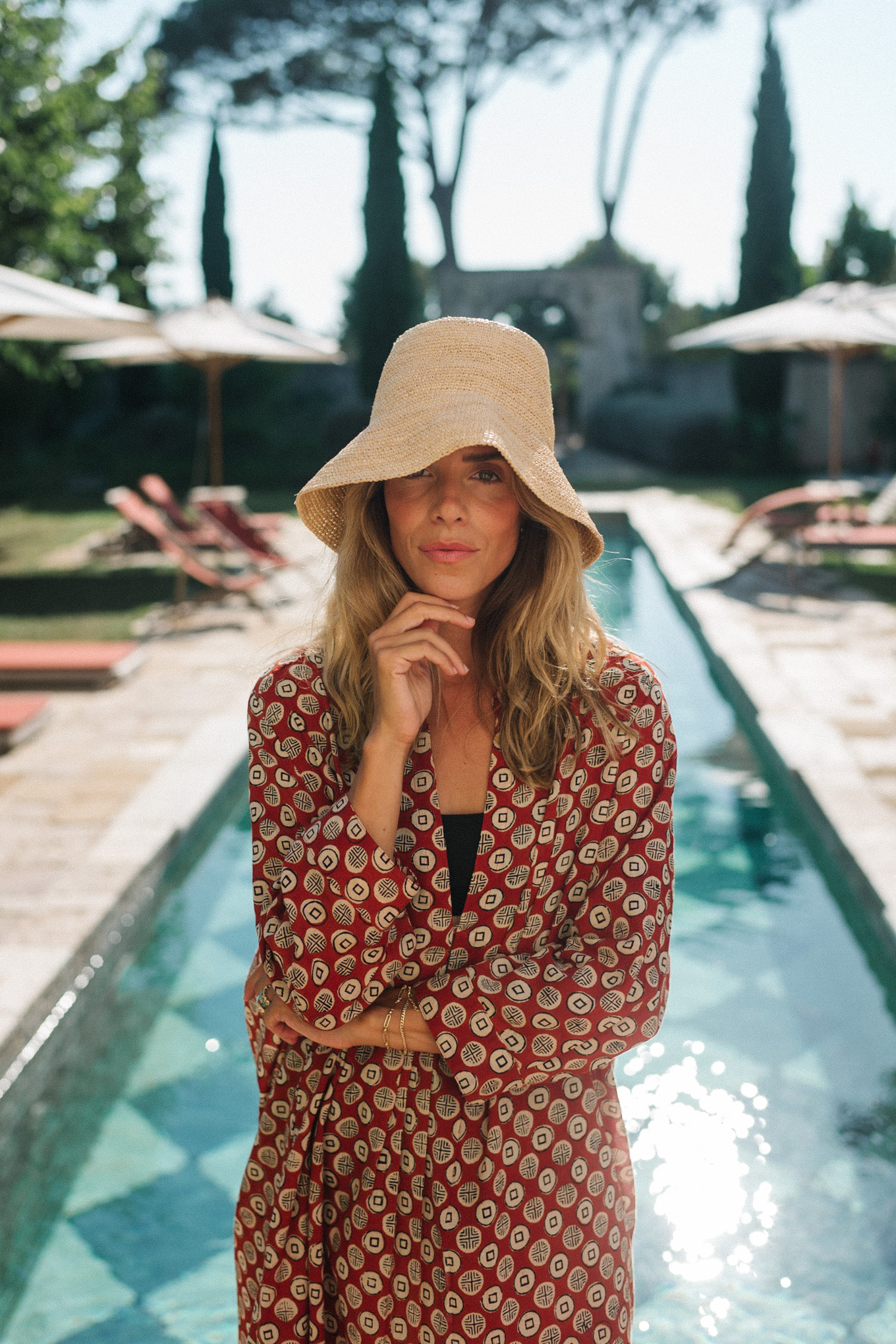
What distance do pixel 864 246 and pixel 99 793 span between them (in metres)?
18.3

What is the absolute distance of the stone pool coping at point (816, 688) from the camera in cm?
411

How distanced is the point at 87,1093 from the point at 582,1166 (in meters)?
2.20

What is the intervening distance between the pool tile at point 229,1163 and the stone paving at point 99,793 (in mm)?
571

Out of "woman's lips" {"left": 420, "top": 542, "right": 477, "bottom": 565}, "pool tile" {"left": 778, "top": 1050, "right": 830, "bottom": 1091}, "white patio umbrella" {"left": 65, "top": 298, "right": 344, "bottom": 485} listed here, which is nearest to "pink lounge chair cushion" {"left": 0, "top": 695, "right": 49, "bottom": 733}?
"pool tile" {"left": 778, "top": 1050, "right": 830, "bottom": 1091}

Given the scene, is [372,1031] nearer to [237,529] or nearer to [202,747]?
[202,747]

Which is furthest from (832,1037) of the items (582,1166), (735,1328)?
(582,1166)

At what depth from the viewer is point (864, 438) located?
19.2 meters

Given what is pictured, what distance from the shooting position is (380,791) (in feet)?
4.07

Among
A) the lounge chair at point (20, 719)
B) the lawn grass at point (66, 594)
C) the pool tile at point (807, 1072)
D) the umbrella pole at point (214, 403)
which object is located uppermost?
the umbrella pole at point (214, 403)

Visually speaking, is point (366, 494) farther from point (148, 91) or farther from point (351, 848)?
point (148, 91)

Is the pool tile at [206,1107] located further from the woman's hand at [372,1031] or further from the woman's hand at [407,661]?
the woman's hand at [407,661]

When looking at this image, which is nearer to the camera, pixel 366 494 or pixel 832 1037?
pixel 366 494

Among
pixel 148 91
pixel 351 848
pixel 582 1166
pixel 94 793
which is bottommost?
pixel 94 793

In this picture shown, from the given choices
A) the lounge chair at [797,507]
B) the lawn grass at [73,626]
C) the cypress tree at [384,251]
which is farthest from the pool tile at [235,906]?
the cypress tree at [384,251]
